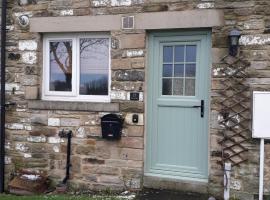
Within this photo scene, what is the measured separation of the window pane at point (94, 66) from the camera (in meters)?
6.73

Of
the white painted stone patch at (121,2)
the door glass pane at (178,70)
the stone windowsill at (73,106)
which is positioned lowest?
the stone windowsill at (73,106)

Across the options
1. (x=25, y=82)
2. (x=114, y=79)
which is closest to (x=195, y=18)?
(x=114, y=79)

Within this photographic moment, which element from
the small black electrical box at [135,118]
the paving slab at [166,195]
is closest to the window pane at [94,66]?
the small black electrical box at [135,118]

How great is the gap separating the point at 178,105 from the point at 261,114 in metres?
1.26

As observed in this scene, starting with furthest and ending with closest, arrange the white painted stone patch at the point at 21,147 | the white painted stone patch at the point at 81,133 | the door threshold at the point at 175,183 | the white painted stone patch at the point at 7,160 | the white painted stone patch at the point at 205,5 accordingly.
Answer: the white painted stone patch at the point at 7,160 → the white painted stone patch at the point at 21,147 → the white painted stone patch at the point at 81,133 → the door threshold at the point at 175,183 → the white painted stone patch at the point at 205,5

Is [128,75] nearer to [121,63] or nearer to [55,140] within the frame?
[121,63]

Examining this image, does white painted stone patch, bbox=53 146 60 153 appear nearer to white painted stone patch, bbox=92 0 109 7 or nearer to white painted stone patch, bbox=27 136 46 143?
white painted stone patch, bbox=27 136 46 143

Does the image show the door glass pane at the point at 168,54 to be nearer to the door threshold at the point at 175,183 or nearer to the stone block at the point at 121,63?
the stone block at the point at 121,63

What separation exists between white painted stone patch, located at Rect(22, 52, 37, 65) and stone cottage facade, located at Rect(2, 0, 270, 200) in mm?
18

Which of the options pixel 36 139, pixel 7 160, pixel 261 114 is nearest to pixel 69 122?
pixel 36 139

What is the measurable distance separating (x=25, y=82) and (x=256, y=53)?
3.78 meters

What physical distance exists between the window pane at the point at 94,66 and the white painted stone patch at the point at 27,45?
2.62 ft

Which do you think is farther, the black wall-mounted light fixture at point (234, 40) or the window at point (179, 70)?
the window at point (179, 70)

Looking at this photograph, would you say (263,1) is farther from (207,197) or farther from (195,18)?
(207,197)
